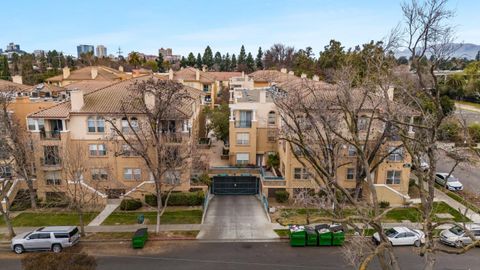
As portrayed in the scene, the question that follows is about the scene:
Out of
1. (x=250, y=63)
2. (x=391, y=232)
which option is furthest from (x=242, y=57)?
(x=391, y=232)

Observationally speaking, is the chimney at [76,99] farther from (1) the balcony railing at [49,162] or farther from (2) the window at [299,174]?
(2) the window at [299,174]

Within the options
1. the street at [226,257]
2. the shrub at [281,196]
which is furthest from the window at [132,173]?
the shrub at [281,196]

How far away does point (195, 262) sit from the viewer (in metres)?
21.0

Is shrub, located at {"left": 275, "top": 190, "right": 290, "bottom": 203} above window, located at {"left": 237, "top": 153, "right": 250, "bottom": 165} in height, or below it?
below

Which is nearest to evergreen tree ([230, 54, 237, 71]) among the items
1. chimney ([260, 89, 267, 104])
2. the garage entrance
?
chimney ([260, 89, 267, 104])

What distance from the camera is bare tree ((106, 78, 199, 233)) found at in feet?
84.5

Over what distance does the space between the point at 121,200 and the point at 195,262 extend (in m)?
12.5

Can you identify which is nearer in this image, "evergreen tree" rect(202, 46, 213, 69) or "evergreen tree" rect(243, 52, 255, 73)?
"evergreen tree" rect(243, 52, 255, 73)

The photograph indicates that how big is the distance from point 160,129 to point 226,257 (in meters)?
11.7

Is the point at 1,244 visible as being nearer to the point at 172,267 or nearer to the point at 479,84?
the point at 172,267

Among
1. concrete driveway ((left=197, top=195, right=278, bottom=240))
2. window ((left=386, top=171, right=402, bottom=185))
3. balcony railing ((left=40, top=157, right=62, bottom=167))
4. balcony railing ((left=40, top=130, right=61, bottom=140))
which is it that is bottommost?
concrete driveway ((left=197, top=195, right=278, bottom=240))

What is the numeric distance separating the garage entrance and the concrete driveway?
30.1 inches

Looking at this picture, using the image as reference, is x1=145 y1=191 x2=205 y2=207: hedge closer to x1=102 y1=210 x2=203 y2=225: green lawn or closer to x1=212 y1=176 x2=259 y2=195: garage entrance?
x1=102 y1=210 x2=203 y2=225: green lawn

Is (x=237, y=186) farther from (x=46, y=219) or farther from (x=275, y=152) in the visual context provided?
(x=46, y=219)
